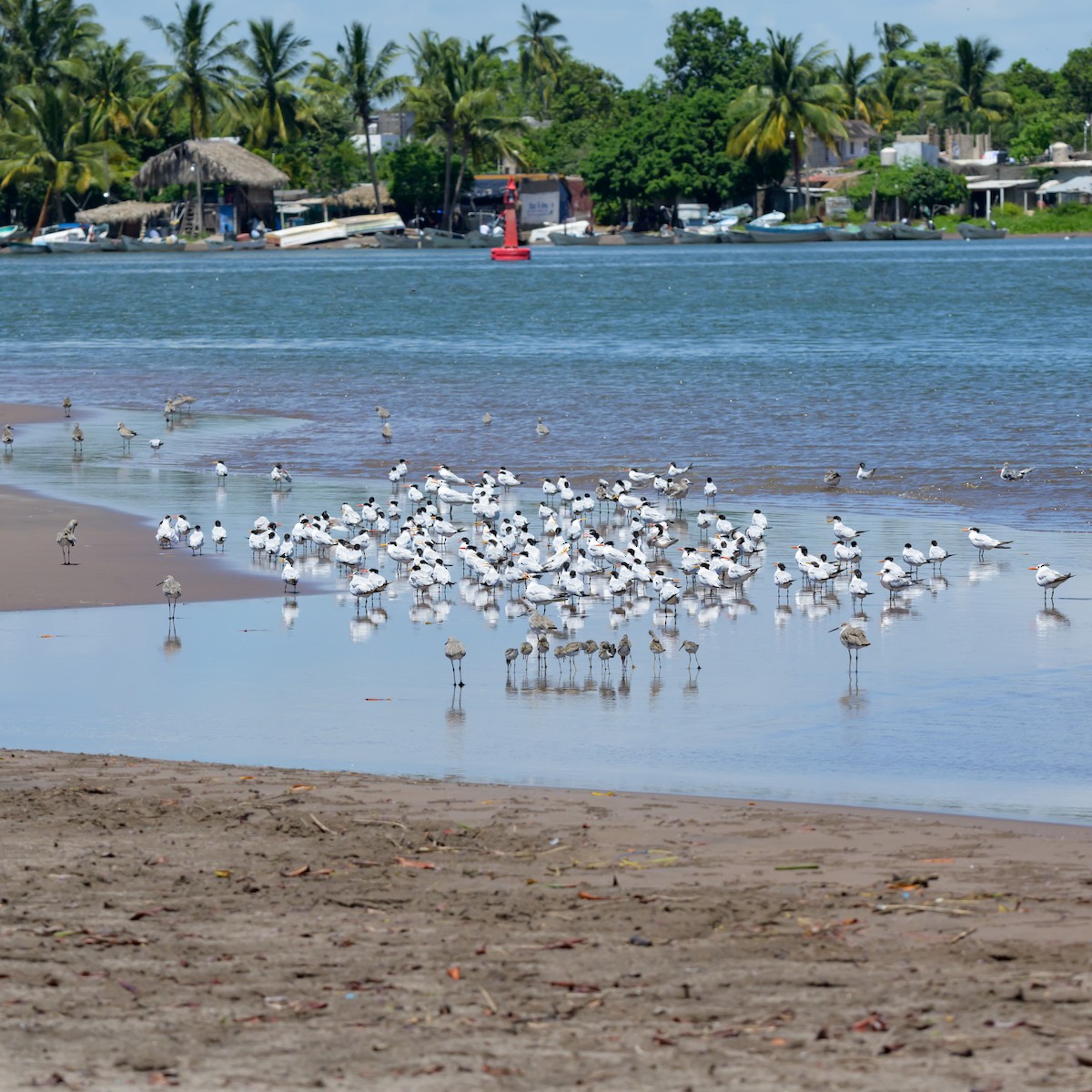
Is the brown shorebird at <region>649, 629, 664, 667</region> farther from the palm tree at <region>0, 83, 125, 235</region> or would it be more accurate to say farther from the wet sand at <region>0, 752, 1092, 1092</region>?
the palm tree at <region>0, 83, 125, 235</region>

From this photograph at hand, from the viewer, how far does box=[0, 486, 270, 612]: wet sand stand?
667 inches

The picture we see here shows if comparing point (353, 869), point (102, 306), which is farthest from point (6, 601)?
point (102, 306)

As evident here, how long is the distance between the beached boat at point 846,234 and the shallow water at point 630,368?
36764mm

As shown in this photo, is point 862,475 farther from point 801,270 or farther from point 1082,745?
point 801,270

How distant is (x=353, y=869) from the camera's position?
867 centimetres

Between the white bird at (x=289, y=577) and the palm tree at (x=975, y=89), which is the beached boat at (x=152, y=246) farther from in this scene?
the white bird at (x=289, y=577)

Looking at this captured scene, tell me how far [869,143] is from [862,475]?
116 metres

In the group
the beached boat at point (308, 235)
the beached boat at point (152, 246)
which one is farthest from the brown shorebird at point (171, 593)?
the beached boat at point (308, 235)

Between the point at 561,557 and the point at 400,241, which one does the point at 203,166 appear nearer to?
the point at 400,241

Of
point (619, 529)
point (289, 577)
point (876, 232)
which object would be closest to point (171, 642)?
point (289, 577)

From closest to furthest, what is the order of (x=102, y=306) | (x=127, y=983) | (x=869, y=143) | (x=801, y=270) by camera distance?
(x=127, y=983) → (x=102, y=306) → (x=801, y=270) → (x=869, y=143)

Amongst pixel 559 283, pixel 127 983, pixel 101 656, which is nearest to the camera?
pixel 127 983

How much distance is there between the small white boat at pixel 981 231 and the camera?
128 metres

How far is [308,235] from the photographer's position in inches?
5054
